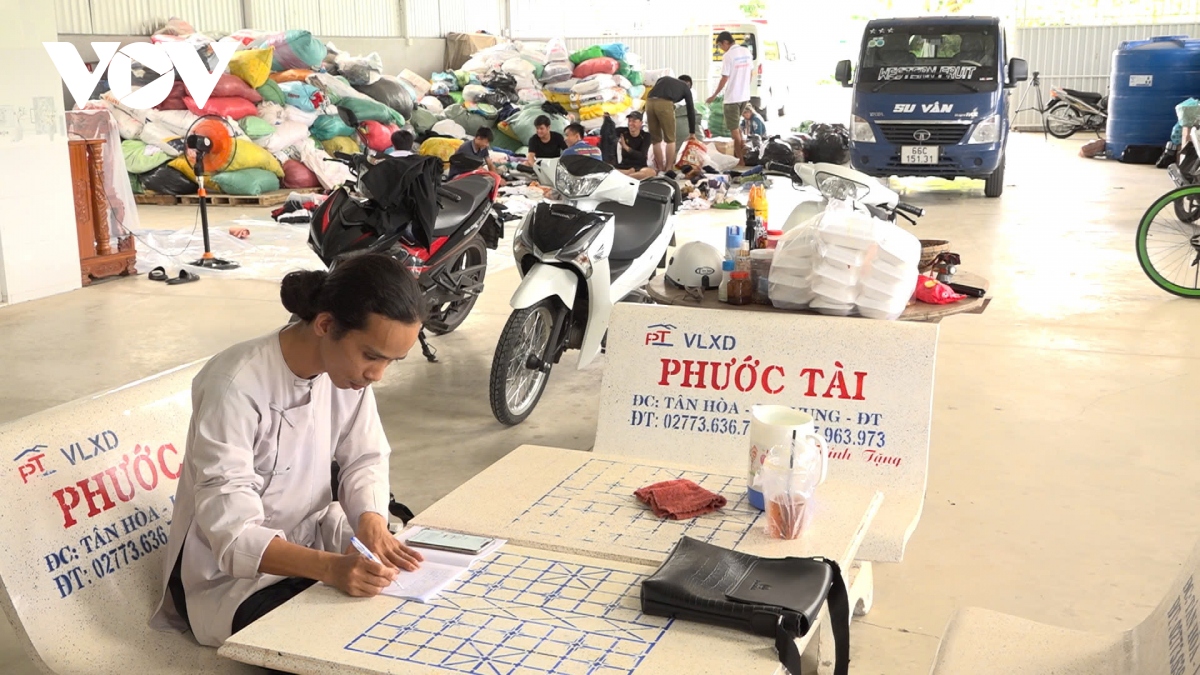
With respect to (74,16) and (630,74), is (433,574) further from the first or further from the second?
(630,74)

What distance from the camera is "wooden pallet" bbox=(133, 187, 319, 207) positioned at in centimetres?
1076

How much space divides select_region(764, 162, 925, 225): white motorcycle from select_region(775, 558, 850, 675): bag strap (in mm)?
2881

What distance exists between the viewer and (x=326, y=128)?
1191 centimetres

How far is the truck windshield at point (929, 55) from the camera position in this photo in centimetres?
1077

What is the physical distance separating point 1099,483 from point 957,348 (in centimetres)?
193

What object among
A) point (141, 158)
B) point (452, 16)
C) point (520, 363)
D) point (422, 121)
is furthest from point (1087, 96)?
point (520, 363)

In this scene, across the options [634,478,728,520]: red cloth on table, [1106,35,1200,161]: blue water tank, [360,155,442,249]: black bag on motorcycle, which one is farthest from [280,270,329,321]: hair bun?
[1106,35,1200,161]: blue water tank

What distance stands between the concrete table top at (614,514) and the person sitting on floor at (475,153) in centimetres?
409

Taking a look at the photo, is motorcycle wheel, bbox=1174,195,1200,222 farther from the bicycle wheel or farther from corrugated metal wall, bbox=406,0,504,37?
corrugated metal wall, bbox=406,0,504,37

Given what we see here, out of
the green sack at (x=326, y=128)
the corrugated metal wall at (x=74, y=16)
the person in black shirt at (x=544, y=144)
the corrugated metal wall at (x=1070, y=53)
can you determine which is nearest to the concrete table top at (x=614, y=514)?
the person in black shirt at (x=544, y=144)

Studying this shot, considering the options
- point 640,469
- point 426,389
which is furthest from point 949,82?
point 640,469

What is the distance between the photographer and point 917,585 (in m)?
3.20

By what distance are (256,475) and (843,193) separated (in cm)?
334

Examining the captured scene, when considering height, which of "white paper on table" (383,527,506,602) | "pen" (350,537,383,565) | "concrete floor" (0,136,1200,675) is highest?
"pen" (350,537,383,565)
